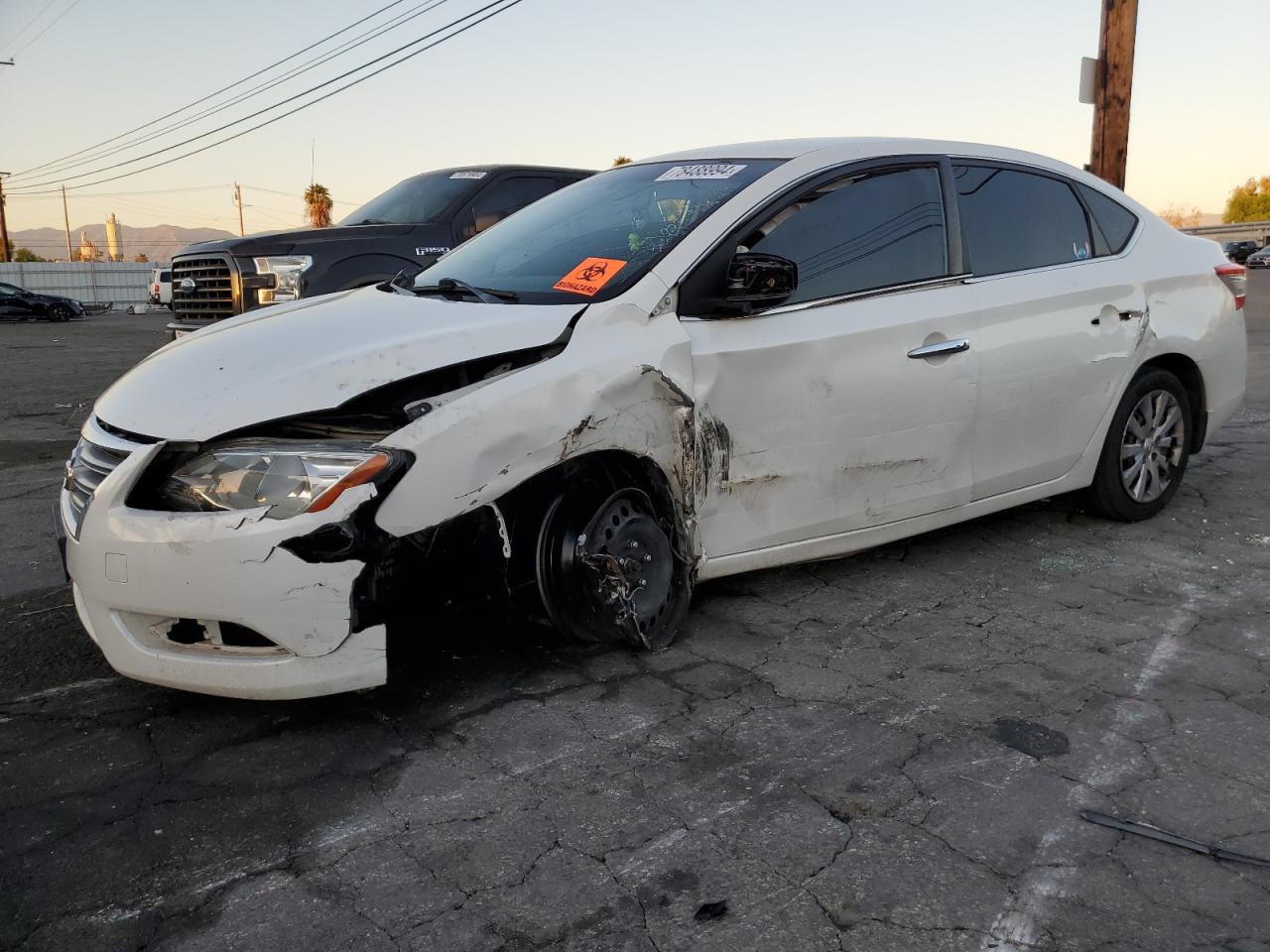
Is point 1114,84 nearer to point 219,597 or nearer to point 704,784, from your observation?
point 704,784

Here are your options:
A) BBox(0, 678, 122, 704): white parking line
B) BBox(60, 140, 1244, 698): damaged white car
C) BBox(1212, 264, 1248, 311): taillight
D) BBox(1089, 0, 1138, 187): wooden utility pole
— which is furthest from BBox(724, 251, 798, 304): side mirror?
BBox(1089, 0, 1138, 187): wooden utility pole

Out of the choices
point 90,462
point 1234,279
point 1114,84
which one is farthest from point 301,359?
point 1114,84

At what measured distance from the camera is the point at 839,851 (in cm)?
253

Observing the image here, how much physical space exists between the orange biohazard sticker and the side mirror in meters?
0.38

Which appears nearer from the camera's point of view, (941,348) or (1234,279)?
(941,348)

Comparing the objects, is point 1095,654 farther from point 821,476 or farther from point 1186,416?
point 1186,416

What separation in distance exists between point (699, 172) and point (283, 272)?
16.7 feet

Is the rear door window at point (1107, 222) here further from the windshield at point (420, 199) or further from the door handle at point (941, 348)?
the windshield at point (420, 199)

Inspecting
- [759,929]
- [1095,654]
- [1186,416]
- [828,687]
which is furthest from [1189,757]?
[1186,416]

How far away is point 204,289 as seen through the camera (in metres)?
8.78

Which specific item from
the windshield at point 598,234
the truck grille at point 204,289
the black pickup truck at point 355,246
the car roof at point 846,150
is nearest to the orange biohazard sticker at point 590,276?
the windshield at point 598,234

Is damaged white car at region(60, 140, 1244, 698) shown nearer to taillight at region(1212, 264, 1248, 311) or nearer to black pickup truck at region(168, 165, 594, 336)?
taillight at region(1212, 264, 1248, 311)

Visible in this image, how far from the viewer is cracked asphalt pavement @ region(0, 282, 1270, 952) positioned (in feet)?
7.54

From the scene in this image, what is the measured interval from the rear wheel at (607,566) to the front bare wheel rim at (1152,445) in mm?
2595
